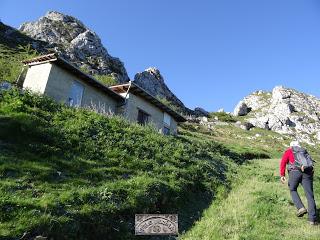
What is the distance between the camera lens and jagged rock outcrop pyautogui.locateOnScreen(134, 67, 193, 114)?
255 feet

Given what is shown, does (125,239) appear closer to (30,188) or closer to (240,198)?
(30,188)

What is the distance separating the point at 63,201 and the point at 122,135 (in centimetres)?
1109

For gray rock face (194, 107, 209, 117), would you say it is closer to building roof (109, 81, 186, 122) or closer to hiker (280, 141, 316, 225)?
building roof (109, 81, 186, 122)

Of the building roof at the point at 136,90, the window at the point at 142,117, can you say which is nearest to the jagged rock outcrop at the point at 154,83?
the building roof at the point at 136,90

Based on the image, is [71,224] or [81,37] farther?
[81,37]

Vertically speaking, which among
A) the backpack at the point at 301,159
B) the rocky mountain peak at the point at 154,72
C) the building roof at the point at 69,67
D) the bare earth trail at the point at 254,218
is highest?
the rocky mountain peak at the point at 154,72

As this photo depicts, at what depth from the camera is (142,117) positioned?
35.6 meters

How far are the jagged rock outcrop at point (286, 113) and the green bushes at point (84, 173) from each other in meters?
73.5

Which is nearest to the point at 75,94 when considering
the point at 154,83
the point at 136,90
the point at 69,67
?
the point at 69,67

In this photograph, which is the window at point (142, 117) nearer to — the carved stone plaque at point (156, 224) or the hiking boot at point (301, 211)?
the hiking boot at point (301, 211)

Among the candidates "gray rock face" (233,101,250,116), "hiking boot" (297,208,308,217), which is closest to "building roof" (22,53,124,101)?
"hiking boot" (297,208,308,217)

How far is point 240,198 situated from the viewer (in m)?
16.0

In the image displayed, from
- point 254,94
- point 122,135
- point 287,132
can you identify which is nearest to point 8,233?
point 122,135

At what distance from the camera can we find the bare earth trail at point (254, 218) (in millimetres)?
11359
